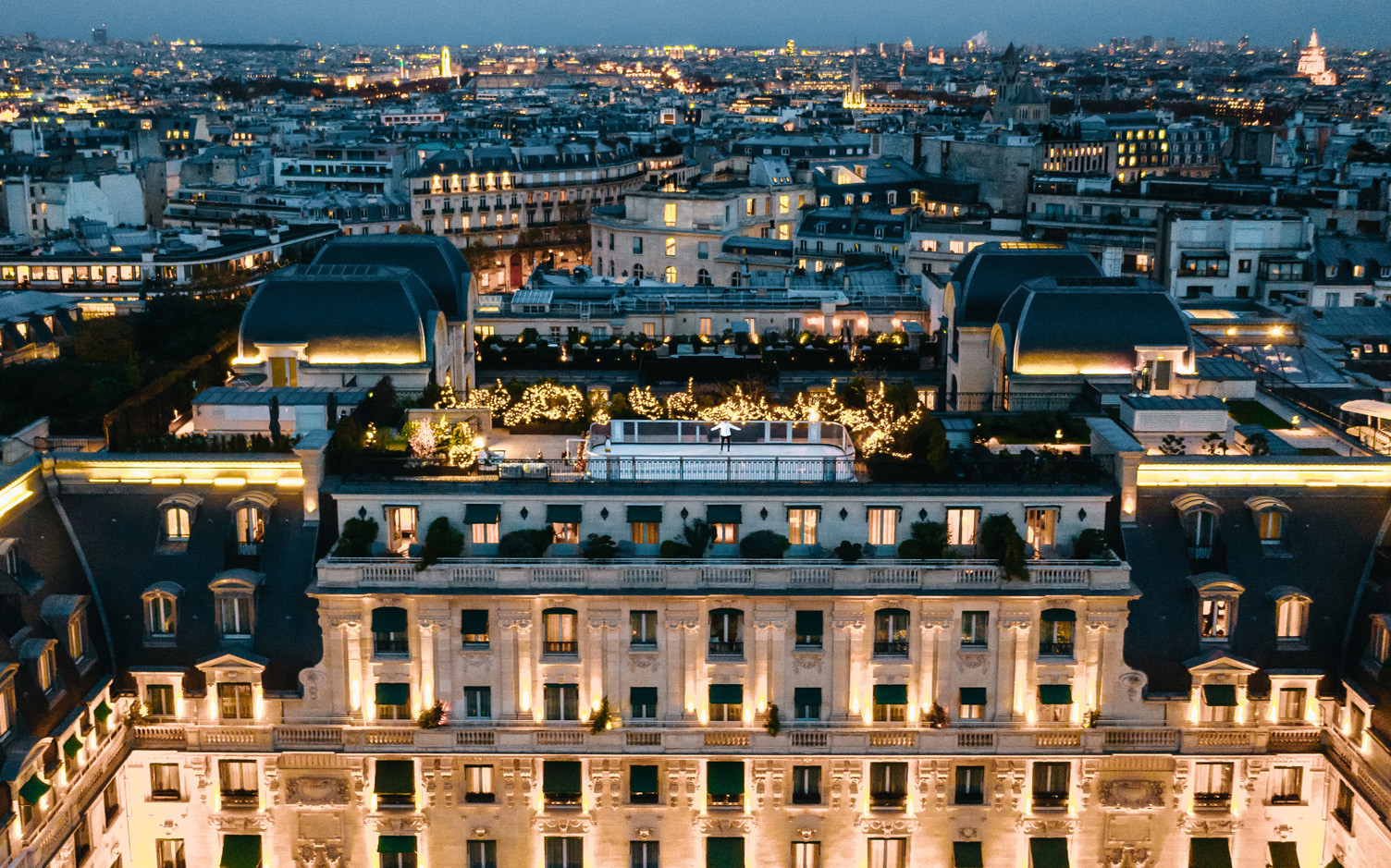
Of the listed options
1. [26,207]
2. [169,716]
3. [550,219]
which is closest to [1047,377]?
[169,716]

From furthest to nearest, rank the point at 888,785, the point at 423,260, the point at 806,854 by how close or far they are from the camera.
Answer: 1. the point at 423,260
2. the point at 806,854
3. the point at 888,785

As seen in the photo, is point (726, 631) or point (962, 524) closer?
point (726, 631)

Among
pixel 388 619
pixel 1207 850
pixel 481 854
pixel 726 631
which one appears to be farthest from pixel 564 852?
pixel 1207 850

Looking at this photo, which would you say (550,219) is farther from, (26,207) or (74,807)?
(74,807)

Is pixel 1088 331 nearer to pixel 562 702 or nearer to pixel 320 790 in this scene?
pixel 562 702

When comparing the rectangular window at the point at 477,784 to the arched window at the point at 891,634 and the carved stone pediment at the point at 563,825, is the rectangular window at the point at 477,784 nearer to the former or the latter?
the carved stone pediment at the point at 563,825

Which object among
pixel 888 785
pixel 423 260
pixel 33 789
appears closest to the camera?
pixel 33 789

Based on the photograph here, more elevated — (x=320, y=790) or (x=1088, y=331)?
(x=1088, y=331)

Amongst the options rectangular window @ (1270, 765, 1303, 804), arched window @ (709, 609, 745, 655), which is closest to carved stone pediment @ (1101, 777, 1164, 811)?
rectangular window @ (1270, 765, 1303, 804)
